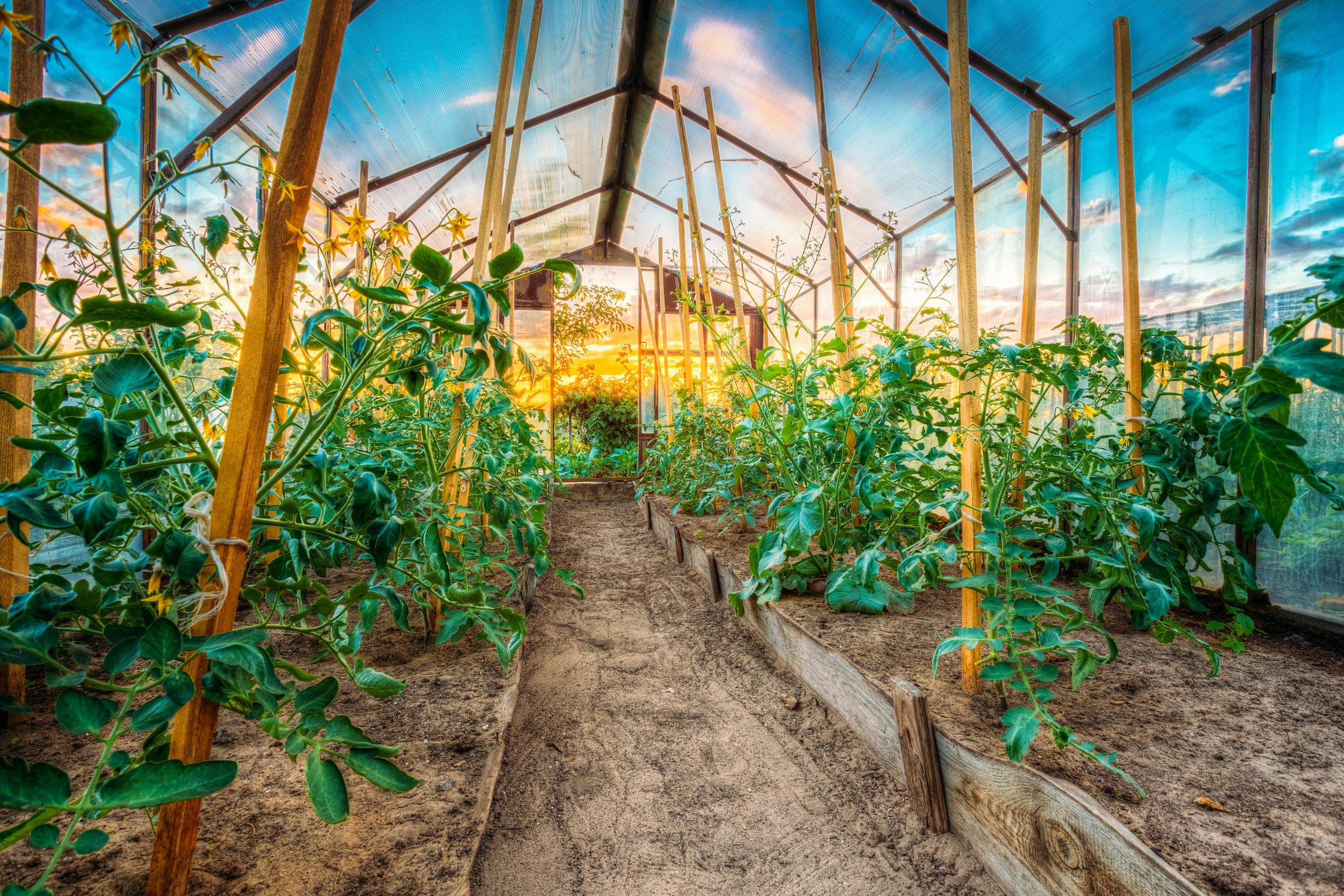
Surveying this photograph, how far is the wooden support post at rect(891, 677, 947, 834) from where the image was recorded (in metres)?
1.12

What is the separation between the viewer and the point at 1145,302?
2.52 metres

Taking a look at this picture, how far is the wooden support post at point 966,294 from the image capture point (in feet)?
3.88

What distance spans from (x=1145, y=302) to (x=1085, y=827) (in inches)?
96.4

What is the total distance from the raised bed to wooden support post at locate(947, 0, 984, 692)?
200 mm

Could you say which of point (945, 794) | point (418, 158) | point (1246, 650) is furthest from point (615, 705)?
point (418, 158)

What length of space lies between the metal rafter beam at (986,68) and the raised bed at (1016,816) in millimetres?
2847

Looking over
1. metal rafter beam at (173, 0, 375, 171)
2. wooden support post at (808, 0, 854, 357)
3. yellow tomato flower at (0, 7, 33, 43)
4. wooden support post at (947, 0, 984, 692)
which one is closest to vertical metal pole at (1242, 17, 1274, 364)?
wooden support post at (808, 0, 854, 357)

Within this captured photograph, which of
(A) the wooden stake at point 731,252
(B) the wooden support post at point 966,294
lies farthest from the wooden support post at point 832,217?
(B) the wooden support post at point 966,294

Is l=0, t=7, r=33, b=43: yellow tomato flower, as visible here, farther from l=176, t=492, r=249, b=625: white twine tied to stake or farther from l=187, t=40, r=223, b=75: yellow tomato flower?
l=176, t=492, r=249, b=625: white twine tied to stake

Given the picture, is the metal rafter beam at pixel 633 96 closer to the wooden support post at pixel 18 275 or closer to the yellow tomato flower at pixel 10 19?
the wooden support post at pixel 18 275

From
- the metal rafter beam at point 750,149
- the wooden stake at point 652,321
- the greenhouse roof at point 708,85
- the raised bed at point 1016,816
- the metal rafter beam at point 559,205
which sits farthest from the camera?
the wooden stake at point 652,321

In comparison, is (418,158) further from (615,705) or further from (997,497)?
(997,497)

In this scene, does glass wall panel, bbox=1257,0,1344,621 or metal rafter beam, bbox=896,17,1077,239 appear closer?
glass wall panel, bbox=1257,0,1344,621

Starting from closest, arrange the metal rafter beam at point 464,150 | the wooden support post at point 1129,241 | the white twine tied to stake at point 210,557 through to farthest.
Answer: the white twine tied to stake at point 210,557 < the wooden support post at point 1129,241 < the metal rafter beam at point 464,150
